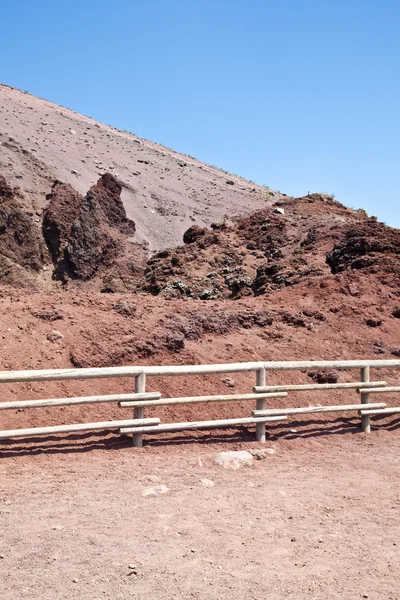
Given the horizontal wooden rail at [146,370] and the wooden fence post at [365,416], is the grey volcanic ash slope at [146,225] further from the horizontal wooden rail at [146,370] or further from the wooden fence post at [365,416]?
the horizontal wooden rail at [146,370]

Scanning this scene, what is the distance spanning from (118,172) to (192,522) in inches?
1751

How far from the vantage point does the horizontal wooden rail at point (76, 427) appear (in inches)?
261

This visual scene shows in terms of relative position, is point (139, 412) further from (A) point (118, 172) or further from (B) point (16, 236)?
(A) point (118, 172)

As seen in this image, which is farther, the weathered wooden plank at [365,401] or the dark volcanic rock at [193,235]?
the dark volcanic rock at [193,235]

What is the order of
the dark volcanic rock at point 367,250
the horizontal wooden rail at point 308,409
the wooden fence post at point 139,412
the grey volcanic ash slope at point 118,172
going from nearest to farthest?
1. the wooden fence post at point 139,412
2. the horizontal wooden rail at point 308,409
3. the dark volcanic rock at point 367,250
4. the grey volcanic ash slope at point 118,172

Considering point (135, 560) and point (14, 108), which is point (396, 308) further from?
point (14, 108)

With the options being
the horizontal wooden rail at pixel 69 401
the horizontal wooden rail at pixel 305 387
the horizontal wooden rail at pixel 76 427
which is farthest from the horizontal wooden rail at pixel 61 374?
the horizontal wooden rail at pixel 305 387

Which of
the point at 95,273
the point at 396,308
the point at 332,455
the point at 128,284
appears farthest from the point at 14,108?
the point at 332,455

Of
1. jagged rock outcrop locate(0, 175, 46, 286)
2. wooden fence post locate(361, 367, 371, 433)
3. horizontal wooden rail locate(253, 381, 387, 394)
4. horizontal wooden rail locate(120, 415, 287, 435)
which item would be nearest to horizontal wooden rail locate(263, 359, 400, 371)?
wooden fence post locate(361, 367, 371, 433)

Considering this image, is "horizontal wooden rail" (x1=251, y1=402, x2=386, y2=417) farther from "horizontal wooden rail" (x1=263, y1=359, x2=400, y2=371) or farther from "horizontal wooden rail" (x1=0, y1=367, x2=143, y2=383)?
"horizontal wooden rail" (x1=0, y1=367, x2=143, y2=383)

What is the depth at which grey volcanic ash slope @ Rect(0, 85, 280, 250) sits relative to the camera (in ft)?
126

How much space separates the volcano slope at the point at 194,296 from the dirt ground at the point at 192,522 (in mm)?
A: 1110

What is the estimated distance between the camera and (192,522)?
215 inches

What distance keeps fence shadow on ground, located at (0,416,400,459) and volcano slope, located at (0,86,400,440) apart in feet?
1.36
